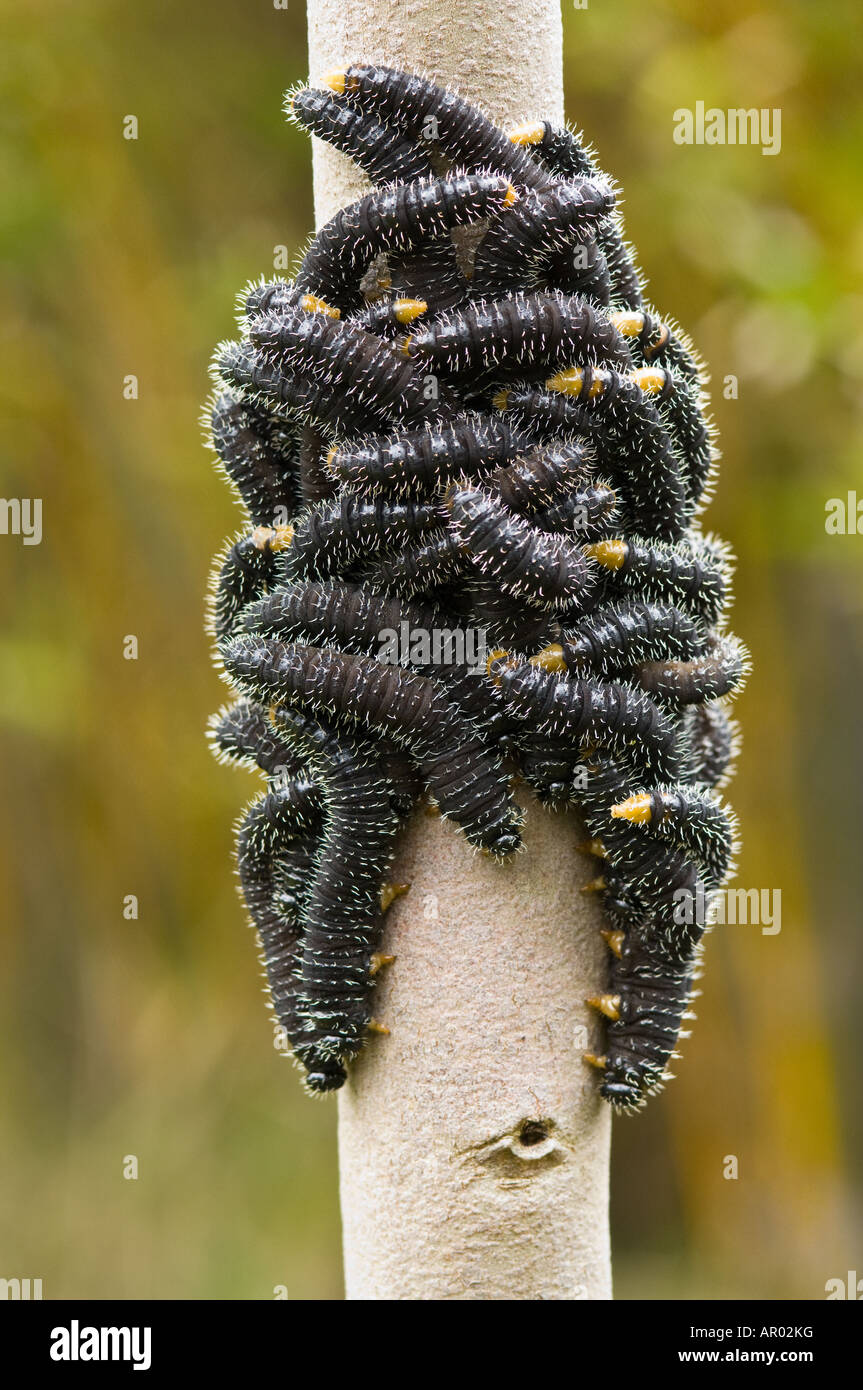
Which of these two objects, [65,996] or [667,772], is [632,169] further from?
[65,996]

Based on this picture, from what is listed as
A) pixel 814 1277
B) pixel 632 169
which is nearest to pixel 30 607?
pixel 632 169

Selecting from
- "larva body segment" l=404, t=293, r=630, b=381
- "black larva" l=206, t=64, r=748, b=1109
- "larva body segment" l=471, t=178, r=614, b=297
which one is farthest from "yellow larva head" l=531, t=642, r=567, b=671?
"larva body segment" l=471, t=178, r=614, b=297

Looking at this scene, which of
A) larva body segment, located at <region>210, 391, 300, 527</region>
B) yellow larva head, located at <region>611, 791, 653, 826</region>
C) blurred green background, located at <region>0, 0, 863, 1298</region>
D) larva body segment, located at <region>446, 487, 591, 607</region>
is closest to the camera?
larva body segment, located at <region>446, 487, 591, 607</region>

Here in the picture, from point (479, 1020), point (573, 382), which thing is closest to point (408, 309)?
point (573, 382)

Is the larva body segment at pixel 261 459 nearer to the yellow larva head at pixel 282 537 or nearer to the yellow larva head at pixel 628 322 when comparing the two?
the yellow larva head at pixel 282 537

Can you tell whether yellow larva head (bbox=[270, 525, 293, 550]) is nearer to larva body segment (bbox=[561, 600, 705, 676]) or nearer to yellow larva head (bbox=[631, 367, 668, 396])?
larva body segment (bbox=[561, 600, 705, 676])

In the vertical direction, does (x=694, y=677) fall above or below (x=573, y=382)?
below

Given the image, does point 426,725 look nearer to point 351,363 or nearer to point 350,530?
point 350,530
